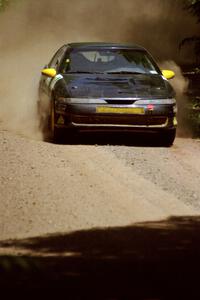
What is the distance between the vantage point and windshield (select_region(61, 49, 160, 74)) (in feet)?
46.3

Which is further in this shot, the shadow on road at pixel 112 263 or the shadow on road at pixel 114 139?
the shadow on road at pixel 114 139

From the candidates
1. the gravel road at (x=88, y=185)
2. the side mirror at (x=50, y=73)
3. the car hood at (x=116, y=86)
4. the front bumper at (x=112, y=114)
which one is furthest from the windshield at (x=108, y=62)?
the gravel road at (x=88, y=185)

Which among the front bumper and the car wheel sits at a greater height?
the front bumper

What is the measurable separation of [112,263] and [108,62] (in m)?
8.31

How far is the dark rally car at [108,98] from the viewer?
42.4ft

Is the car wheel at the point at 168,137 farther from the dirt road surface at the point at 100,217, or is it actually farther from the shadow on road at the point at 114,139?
the dirt road surface at the point at 100,217

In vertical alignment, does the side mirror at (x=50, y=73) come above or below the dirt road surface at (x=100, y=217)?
above

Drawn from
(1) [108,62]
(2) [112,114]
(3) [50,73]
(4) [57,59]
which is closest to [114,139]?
(2) [112,114]

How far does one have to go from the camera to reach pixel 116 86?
524 inches

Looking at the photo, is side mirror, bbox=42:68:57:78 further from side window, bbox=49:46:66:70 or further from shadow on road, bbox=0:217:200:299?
shadow on road, bbox=0:217:200:299

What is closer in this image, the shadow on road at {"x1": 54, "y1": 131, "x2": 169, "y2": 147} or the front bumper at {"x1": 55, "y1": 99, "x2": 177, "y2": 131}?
the front bumper at {"x1": 55, "y1": 99, "x2": 177, "y2": 131}

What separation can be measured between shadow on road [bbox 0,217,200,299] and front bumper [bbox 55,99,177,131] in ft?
16.2

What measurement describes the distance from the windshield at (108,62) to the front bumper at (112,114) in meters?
→ 1.24

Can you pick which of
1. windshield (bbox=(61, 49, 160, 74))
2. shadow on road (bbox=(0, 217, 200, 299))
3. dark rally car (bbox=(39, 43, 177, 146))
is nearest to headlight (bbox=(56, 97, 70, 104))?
dark rally car (bbox=(39, 43, 177, 146))
